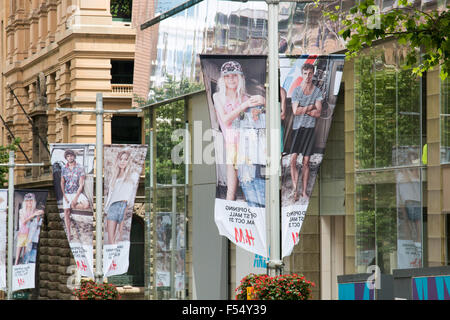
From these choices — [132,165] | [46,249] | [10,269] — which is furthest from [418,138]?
[46,249]

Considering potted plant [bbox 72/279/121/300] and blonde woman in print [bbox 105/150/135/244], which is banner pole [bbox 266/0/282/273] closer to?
potted plant [bbox 72/279/121/300]

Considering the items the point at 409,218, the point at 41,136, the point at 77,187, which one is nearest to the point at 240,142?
the point at 409,218

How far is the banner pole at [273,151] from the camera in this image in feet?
64.0

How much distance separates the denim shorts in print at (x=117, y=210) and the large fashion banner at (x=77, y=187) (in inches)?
56.1

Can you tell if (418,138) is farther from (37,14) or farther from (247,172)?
(37,14)

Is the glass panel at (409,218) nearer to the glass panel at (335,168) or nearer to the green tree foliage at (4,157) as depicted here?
the glass panel at (335,168)

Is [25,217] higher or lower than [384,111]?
lower

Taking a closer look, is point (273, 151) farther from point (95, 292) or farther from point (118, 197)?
point (118, 197)

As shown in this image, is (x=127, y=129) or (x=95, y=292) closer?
(x=95, y=292)

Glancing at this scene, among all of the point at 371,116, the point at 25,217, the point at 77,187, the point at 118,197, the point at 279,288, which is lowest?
the point at 279,288

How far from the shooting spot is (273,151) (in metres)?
19.7

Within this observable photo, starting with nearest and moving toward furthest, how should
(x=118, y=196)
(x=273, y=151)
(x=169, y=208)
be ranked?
1. (x=273, y=151)
2. (x=118, y=196)
3. (x=169, y=208)

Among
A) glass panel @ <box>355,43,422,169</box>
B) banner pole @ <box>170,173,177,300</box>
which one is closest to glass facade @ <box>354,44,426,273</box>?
glass panel @ <box>355,43,422,169</box>

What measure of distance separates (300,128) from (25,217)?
21.8 meters
